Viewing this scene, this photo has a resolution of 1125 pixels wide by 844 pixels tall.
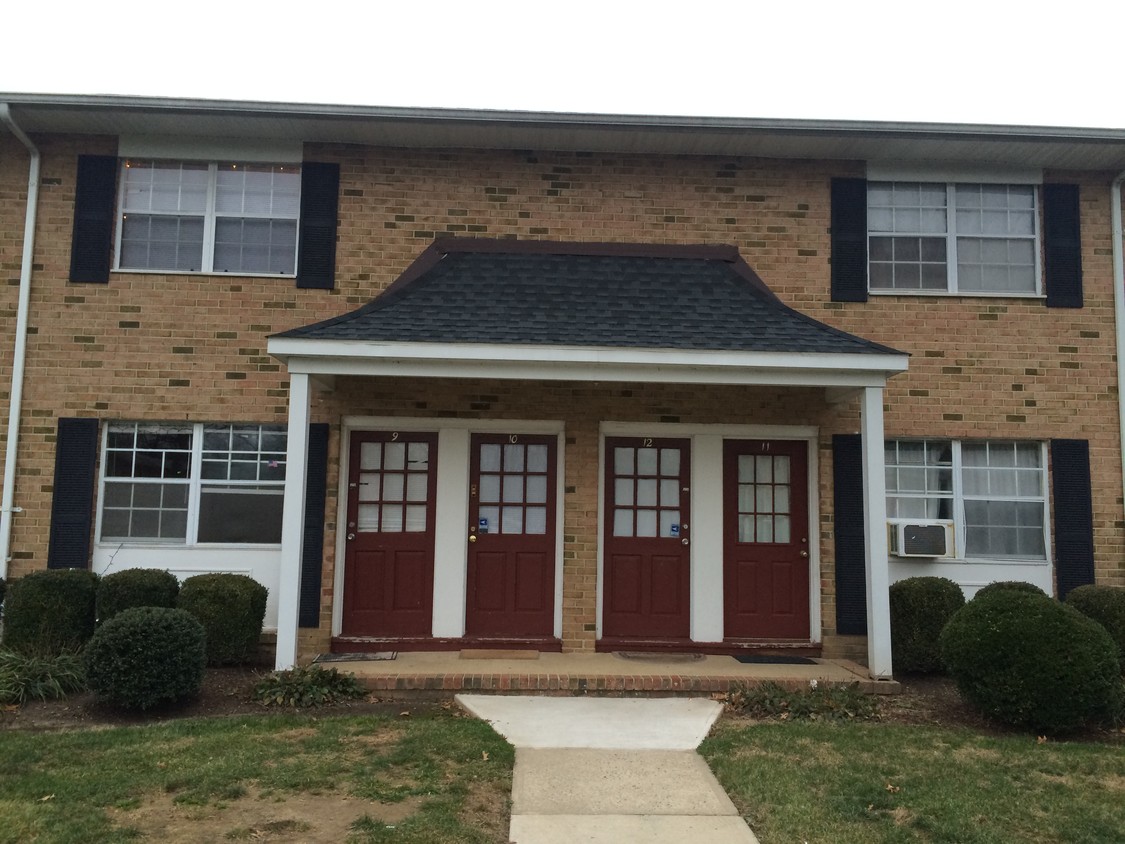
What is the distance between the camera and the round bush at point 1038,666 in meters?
6.01

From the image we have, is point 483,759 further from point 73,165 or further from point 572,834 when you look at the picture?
point 73,165

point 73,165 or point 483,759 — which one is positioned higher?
point 73,165

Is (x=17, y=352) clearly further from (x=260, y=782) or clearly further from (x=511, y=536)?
(x=260, y=782)

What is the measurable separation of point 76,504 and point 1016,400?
31.9 feet

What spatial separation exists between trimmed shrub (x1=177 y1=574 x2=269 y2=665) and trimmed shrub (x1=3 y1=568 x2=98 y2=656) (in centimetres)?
88

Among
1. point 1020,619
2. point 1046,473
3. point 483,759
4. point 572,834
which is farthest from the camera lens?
point 1046,473

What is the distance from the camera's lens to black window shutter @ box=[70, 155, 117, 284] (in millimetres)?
8633

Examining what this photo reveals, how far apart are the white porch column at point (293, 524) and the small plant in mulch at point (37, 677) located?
1.53 metres

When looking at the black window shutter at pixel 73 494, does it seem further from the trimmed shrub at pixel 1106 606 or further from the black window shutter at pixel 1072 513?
the black window shutter at pixel 1072 513

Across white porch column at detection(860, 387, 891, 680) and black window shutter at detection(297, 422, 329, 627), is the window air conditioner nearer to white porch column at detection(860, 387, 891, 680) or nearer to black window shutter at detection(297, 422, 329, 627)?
white porch column at detection(860, 387, 891, 680)

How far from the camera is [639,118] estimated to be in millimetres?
8414

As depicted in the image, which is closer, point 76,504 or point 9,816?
point 9,816

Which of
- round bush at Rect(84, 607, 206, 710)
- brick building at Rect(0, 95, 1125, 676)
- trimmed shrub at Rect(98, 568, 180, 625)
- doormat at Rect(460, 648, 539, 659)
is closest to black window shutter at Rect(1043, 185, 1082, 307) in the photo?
brick building at Rect(0, 95, 1125, 676)

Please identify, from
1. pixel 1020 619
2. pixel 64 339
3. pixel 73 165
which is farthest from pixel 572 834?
pixel 73 165
